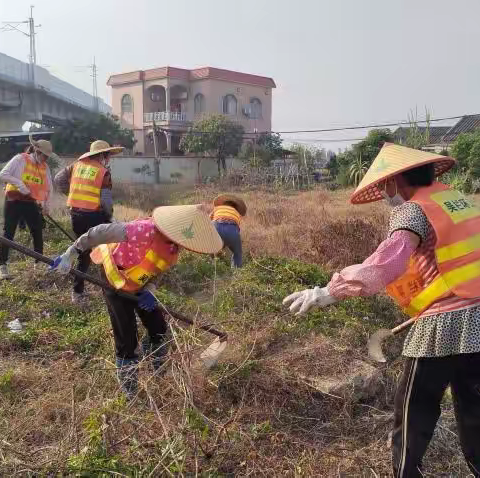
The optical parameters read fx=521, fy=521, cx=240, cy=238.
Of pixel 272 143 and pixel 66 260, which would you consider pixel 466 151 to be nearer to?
pixel 272 143

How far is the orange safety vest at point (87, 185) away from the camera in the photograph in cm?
529

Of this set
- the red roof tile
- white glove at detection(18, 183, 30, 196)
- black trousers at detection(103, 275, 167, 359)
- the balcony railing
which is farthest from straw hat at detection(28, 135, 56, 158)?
the red roof tile

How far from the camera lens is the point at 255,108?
39312 mm

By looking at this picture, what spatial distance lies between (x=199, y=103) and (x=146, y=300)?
3504cm

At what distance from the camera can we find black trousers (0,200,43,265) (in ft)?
18.9

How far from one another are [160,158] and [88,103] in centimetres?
511

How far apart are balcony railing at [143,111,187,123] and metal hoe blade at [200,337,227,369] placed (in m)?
32.4

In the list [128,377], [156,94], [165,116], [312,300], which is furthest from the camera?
[156,94]

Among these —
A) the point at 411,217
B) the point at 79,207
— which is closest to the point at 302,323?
the point at 411,217

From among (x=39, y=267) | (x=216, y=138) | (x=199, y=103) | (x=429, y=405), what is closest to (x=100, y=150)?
(x=39, y=267)

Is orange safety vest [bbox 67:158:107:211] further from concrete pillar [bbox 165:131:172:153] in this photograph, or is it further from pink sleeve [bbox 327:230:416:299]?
concrete pillar [bbox 165:131:172:153]

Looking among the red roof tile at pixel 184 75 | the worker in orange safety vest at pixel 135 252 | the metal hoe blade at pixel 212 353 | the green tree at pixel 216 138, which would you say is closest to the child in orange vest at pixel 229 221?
the metal hoe blade at pixel 212 353

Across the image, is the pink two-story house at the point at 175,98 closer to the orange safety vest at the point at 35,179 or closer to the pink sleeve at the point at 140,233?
the orange safety vest at the point at 35,179

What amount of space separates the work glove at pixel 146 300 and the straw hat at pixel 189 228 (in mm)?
479
